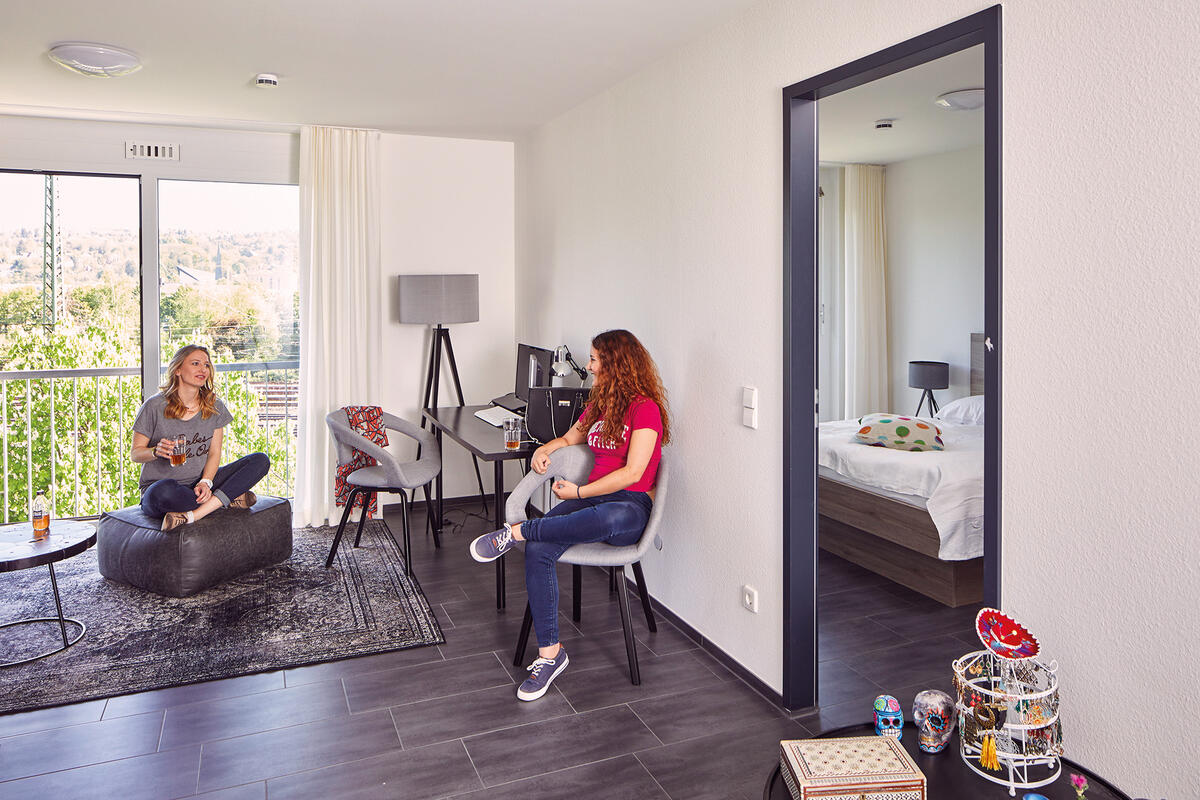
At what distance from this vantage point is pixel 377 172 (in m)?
5.44

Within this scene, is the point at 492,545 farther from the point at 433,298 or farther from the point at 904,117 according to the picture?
the point at 433,298

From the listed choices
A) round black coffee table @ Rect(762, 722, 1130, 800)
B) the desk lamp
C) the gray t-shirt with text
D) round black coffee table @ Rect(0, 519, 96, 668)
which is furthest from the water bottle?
round black coffee table @ Rect(762, 722, 1130, 800)

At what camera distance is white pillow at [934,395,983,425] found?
2498 mm

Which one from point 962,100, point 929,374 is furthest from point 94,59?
Result: point 929,374

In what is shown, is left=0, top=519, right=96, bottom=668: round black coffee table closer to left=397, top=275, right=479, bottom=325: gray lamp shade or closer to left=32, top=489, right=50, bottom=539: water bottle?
left=32, top=489, right=50, bottom=539: water bottle

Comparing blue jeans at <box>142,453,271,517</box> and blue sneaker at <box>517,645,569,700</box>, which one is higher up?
blue jeans at <box>142,453,271,517</box>

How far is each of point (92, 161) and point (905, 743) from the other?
17.4 feet

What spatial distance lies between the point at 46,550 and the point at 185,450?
0.97 metres

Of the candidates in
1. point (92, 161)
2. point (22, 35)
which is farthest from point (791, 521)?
point (92, 161)

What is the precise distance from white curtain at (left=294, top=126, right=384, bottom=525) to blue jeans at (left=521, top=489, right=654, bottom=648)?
103 inches

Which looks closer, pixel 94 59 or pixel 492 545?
pixel 492 545

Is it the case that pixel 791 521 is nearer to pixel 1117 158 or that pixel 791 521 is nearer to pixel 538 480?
pixel 538 480

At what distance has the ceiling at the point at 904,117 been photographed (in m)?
2.55

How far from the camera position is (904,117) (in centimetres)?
293
